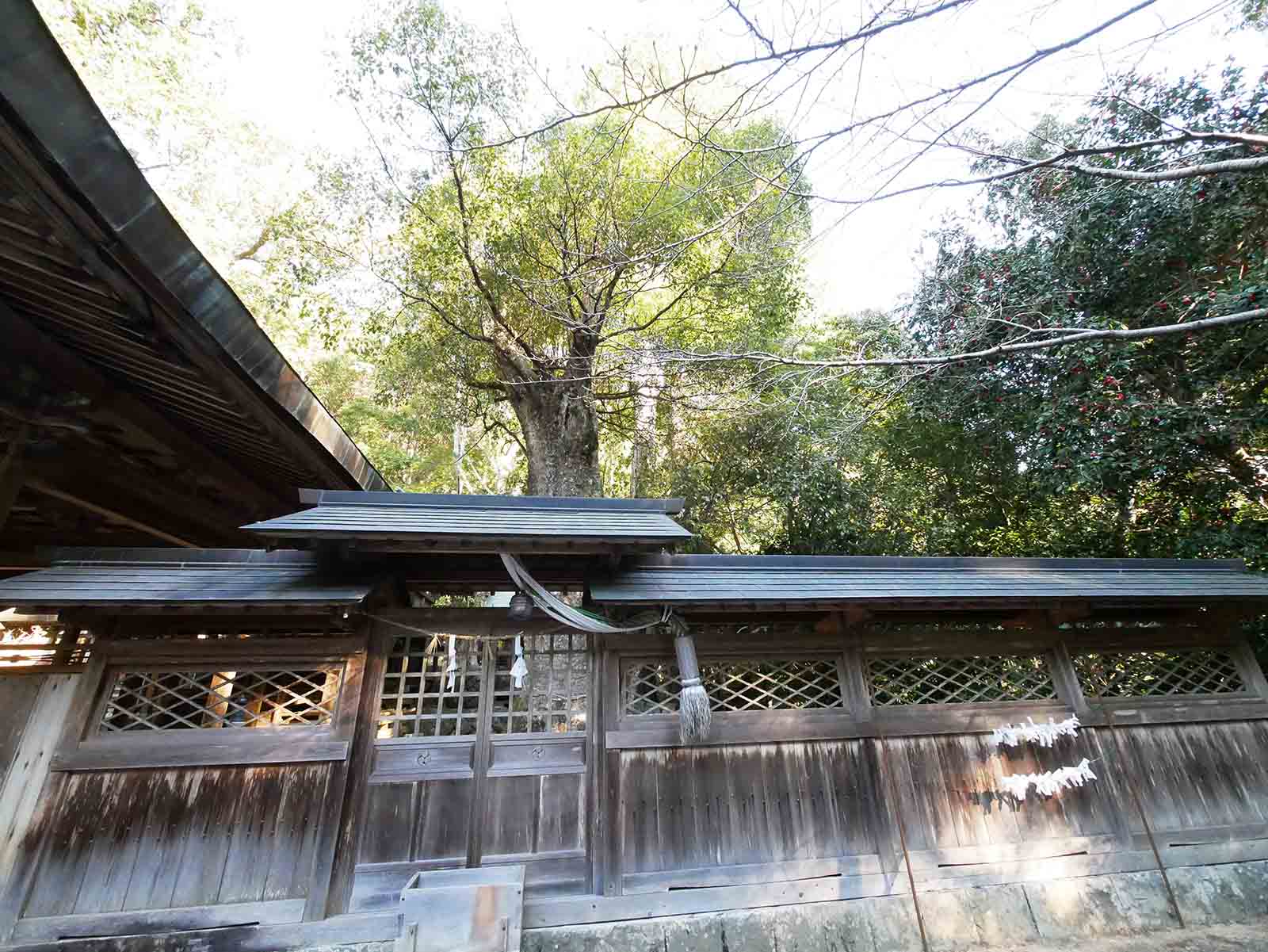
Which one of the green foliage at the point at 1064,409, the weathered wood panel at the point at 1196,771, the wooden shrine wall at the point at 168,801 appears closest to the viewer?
the wooden shrine wall at the point at 168,801

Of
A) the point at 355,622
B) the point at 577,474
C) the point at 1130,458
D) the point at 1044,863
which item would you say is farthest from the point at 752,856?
the point at 1130,458

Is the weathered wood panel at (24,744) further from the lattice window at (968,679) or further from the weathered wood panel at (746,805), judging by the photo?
the lattice window at (968,679)

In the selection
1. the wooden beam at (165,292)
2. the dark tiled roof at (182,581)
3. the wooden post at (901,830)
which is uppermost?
the wooden beam at (165,292)

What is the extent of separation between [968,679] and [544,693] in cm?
431

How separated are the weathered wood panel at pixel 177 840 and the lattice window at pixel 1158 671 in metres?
7.48

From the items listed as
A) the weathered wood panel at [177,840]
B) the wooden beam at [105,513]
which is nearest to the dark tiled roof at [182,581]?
the wooden beam at [105,513]

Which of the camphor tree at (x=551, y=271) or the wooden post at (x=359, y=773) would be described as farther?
the camphor tree at (x=551, y=271)

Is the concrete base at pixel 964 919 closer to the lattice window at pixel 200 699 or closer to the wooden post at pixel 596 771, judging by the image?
the wooden post at pixel 596 771

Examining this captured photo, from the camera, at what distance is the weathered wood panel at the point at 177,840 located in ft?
12.0

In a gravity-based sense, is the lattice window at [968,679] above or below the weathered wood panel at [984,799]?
above

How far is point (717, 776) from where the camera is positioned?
4.53 meters

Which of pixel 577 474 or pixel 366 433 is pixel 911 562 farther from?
pixel 366 433

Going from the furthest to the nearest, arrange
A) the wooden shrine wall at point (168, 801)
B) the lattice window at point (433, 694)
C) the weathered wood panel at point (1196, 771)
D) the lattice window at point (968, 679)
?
the lattice window at point (968, 679), the weathered wood panel at point (1196, 771), the lattice window at point (433, 694), the wooden shrine wall at point (168, 801)

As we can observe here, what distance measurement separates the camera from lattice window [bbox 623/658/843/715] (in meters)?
4.74
